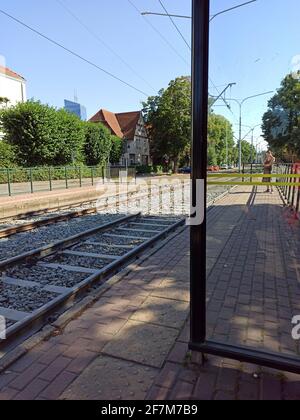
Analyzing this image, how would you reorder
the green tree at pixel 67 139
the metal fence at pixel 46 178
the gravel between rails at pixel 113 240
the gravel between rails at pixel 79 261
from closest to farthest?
the gravel between rails at pixel 79 261
the gravel between rails at pixel 113 240
the metal fence at pixel 46 178
the green tree at pixel 67 139

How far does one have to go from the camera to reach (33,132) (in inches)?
1103

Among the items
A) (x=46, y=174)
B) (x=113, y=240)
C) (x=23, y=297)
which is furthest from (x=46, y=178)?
(x=23, y=297)

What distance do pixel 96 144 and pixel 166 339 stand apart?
1402 inches

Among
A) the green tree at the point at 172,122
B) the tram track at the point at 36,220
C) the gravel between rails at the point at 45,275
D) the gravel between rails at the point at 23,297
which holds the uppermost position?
the green tree at the point at 172,122

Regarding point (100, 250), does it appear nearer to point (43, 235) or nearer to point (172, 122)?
point (43, 235)

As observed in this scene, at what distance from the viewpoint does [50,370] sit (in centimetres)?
261

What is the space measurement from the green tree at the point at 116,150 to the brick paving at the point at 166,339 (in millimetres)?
41262

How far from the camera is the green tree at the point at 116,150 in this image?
45.6 meters

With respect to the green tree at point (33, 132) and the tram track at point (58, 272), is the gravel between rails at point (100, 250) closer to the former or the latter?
the tram track at point (58, 272)

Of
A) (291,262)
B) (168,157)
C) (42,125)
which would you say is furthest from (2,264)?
(168,157)

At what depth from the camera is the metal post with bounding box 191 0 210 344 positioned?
226cm

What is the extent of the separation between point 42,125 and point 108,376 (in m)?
28.3

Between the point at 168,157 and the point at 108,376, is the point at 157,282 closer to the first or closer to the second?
the point at 108,376

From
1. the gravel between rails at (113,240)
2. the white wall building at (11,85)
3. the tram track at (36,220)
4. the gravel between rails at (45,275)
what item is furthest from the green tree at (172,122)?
the gravel between rails at (45,275)
